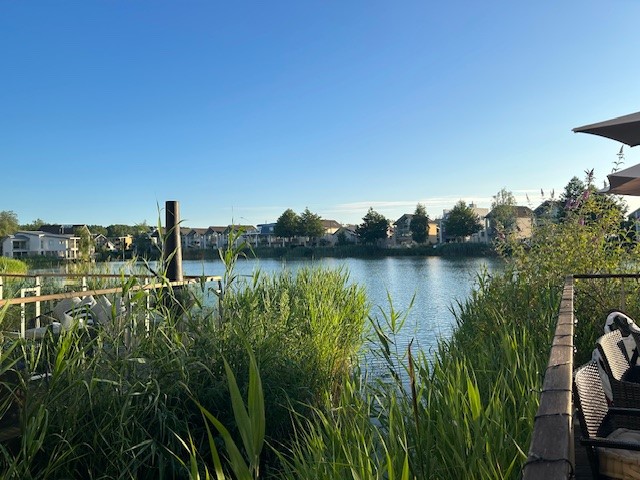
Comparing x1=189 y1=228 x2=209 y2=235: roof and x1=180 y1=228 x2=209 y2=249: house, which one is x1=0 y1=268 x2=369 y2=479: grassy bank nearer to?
x1=180 y1=228 x2=209 y2=249: house

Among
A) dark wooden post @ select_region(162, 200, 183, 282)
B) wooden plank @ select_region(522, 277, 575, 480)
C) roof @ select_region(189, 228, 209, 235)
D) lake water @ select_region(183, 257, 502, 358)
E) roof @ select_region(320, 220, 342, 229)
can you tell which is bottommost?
lake water @ select_region(183, 257, 502, 358)

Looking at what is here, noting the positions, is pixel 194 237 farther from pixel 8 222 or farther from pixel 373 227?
pixel 373 227

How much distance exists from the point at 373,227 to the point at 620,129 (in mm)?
59271

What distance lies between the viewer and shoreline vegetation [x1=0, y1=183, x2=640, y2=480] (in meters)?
1.92

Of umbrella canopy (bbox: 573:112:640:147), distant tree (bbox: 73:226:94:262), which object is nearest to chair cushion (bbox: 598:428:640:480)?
umbrella canopy (bbox: 573:112:640:147)

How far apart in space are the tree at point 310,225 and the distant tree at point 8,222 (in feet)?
111

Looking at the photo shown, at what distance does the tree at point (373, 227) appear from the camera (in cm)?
6275

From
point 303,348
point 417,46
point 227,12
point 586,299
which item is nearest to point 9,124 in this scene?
point 227,12

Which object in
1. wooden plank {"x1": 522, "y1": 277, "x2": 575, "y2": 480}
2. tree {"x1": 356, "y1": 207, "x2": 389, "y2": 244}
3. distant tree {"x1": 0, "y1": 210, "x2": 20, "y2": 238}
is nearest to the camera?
wooden plank {"x1": 522, "y1": 277, "x2": 575, "y2": 480}

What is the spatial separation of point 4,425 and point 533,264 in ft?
17.8

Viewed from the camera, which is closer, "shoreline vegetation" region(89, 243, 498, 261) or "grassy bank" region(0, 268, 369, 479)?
"grassy bank" region(0, 268, 369, 479)

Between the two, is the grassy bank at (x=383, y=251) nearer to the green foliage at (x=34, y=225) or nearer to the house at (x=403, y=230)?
the house at (x=403, y=230)

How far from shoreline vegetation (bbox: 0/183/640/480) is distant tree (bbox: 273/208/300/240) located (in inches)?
2446

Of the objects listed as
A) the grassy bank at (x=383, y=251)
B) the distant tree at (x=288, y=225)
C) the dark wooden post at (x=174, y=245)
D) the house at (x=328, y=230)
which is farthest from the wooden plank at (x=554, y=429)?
the house at (x=328, y=230)
